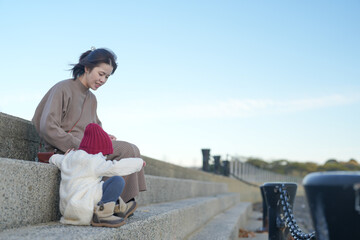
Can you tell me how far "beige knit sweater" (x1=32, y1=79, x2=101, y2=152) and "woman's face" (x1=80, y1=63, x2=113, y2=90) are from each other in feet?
0.33

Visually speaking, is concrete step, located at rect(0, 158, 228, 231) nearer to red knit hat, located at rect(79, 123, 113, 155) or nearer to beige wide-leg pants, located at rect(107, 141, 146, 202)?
red knit hat, located at rect(79, 123, 113, 155)

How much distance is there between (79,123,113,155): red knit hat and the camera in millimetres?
2281

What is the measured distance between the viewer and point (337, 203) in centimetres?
104

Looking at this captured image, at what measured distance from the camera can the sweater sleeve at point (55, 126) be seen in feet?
8.55

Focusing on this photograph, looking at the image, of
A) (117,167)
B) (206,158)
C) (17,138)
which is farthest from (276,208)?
(206,158)

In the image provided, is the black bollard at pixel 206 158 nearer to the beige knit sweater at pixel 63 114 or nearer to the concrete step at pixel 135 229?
the concrete step at pixel 135 229

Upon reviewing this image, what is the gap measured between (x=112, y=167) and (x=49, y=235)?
0.57 metres

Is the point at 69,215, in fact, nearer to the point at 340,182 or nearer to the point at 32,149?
the point at 32,149

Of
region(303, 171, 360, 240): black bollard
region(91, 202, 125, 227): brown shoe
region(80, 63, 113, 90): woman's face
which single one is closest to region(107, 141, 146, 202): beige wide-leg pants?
region(80, 63, 113, 90): woman's face

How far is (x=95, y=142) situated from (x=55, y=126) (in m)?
0.48

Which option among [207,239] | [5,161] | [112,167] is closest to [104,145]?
[112,167]

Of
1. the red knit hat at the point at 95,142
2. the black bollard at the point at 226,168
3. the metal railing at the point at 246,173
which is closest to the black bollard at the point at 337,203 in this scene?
the red knit hat at the point at 95,142

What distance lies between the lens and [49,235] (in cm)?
176

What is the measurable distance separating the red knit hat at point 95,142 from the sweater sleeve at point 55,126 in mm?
361
